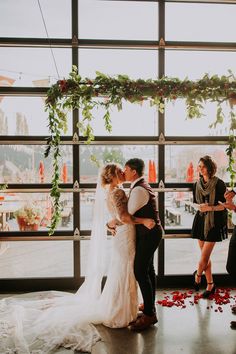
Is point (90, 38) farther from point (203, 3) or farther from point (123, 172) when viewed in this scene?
point (123, 172)

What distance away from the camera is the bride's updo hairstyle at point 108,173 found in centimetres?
351

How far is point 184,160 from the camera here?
451 centimetres

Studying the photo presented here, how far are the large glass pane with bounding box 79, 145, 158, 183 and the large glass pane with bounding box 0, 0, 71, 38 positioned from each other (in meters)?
1.47

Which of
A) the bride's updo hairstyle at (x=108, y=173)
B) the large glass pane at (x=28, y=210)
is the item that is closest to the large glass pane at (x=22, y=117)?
the large glass pane at (x=28, y=210)

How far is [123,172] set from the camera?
140 inches

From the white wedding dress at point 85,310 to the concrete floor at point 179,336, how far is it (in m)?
0.12

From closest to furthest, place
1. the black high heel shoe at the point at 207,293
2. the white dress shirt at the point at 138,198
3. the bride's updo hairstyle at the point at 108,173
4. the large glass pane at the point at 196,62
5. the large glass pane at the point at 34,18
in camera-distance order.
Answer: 1. the white dress shirt at the point at 138,198
2. the bride's updo hairstyle at the point at 108,173
3. the black high heel shoe at the point at 207,293
4. the large glass pane at the point at 34,18
5. the large glass pane at the point at 196,62

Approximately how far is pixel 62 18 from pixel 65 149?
64.5 inches

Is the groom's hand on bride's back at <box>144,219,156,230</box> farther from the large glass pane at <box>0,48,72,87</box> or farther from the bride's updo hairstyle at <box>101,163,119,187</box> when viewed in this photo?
the large glass pane at <box>0,48,72,87</box>

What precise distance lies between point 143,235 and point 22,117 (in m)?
2.22

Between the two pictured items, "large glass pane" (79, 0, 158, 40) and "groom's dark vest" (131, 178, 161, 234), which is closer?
"groom's dark vest" (131, 178, 161, 234)

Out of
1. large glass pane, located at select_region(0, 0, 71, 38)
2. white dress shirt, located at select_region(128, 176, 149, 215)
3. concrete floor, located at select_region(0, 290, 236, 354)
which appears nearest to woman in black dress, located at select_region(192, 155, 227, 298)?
concrete floor, located at select_region(0, 290, 236, 354)

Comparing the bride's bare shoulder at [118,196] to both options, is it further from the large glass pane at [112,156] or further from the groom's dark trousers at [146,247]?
the large glass pane at [112,156]

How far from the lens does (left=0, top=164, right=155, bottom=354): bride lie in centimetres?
301
